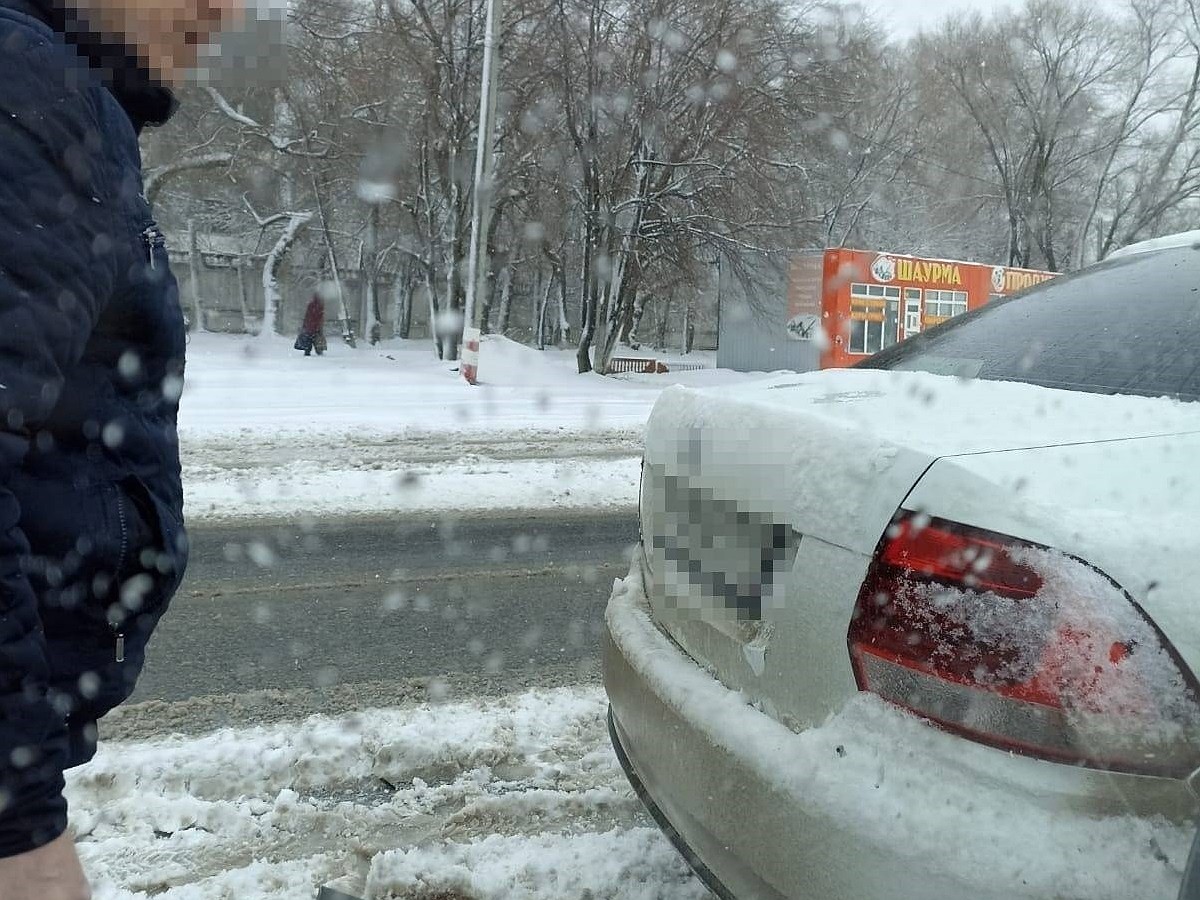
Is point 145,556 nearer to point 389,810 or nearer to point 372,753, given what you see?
point 389,810

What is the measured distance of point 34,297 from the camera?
95 centimetres

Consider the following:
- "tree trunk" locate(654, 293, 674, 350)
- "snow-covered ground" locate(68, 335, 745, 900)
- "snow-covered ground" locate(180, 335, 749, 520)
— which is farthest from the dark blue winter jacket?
"tree trunk" locate(654, 293, 674, 350)

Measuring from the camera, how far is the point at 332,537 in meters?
5.99

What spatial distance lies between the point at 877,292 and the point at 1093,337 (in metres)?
18.3

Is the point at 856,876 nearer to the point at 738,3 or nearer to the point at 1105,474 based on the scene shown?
the point at 1105,474

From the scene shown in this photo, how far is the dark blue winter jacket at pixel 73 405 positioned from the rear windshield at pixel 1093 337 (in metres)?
1.88

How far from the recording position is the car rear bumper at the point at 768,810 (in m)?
1.42

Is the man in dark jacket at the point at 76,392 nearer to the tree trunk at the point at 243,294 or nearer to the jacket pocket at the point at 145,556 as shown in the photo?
the jacket pocket at the point at 145,556

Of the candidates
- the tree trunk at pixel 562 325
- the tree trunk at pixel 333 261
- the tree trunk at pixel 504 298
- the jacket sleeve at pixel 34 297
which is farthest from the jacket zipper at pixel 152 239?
the tree trunk at pixel 562 325

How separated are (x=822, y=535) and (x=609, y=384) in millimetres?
18020

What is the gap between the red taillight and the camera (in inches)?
54.7

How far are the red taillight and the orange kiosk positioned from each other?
17916 mm

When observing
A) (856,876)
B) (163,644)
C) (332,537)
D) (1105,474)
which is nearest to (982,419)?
(1105,474)

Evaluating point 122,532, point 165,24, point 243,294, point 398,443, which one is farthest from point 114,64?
point 243,294
